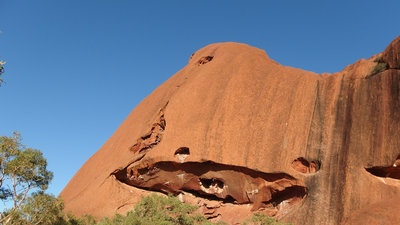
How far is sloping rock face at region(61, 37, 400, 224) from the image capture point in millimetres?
25875

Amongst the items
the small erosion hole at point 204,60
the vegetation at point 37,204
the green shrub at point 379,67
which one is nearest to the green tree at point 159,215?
the vegetation at point 37,204

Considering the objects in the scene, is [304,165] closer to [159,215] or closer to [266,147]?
[266,147]

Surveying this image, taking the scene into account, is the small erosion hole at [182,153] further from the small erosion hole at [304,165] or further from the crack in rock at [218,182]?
the small erosion hole at [304,165]

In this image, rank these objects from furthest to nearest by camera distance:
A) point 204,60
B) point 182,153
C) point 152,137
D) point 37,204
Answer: point 204,60
point 152,137
point 182,153
point 37,204

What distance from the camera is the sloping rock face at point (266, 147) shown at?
84.9 ft

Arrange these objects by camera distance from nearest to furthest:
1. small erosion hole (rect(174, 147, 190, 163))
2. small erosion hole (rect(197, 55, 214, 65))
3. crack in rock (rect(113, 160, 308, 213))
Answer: crack in rock (rect(113, 160, 308, 213)), small erosion hole (rect(174, 147, 190, 163)), small erosion hole (rect(197, 55, 214, 65))

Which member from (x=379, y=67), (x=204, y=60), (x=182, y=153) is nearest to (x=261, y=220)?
(x=182, y=153)

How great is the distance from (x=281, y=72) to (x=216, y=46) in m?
9.01

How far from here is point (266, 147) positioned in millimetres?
28828

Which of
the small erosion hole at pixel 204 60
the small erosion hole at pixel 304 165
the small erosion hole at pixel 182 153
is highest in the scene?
the small erosion hole at pixel 204 60

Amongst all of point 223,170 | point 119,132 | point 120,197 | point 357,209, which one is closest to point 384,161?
point 357,209

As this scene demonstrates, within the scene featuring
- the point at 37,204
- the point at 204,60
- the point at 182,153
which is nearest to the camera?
the point at 37,204

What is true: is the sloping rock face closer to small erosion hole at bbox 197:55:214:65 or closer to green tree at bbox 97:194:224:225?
small erosion hole at bbox 197:55:214:65

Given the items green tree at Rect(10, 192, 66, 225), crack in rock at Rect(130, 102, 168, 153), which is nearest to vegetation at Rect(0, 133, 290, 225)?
green tree at Rect(10, 192, 66, 225)
